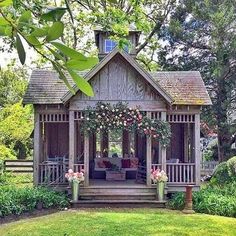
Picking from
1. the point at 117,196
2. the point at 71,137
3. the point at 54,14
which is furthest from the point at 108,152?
the point at 54,14

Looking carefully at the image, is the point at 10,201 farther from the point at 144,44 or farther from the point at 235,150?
the point at 144,44

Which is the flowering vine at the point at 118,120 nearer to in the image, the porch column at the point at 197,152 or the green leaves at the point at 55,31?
the porch column at the point at 197,152

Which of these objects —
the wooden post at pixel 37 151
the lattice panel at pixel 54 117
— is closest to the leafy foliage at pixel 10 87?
the lattice panel at pixel 54 117

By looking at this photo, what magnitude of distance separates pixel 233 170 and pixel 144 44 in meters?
12.0

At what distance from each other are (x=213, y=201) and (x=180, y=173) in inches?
68.7

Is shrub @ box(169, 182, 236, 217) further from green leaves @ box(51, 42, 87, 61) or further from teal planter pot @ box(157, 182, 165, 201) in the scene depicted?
green leaves @ box(51, 42, 87, 61)

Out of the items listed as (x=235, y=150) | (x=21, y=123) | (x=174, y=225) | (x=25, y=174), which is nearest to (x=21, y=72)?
(x=21, y=123)

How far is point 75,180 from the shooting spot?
482 inches

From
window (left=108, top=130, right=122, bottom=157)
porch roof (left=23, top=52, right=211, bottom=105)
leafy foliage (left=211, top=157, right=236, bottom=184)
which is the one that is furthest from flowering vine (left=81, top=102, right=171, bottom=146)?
window (left=108, top=130, right=122, bottom=157)

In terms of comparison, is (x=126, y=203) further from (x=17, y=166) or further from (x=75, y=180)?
(x=17, y=166)

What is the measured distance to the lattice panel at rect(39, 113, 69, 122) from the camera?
523 inches

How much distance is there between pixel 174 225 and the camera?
31.9ft

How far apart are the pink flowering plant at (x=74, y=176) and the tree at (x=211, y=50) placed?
30.2 feet

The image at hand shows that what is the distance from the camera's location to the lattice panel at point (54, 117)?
13289 mm
